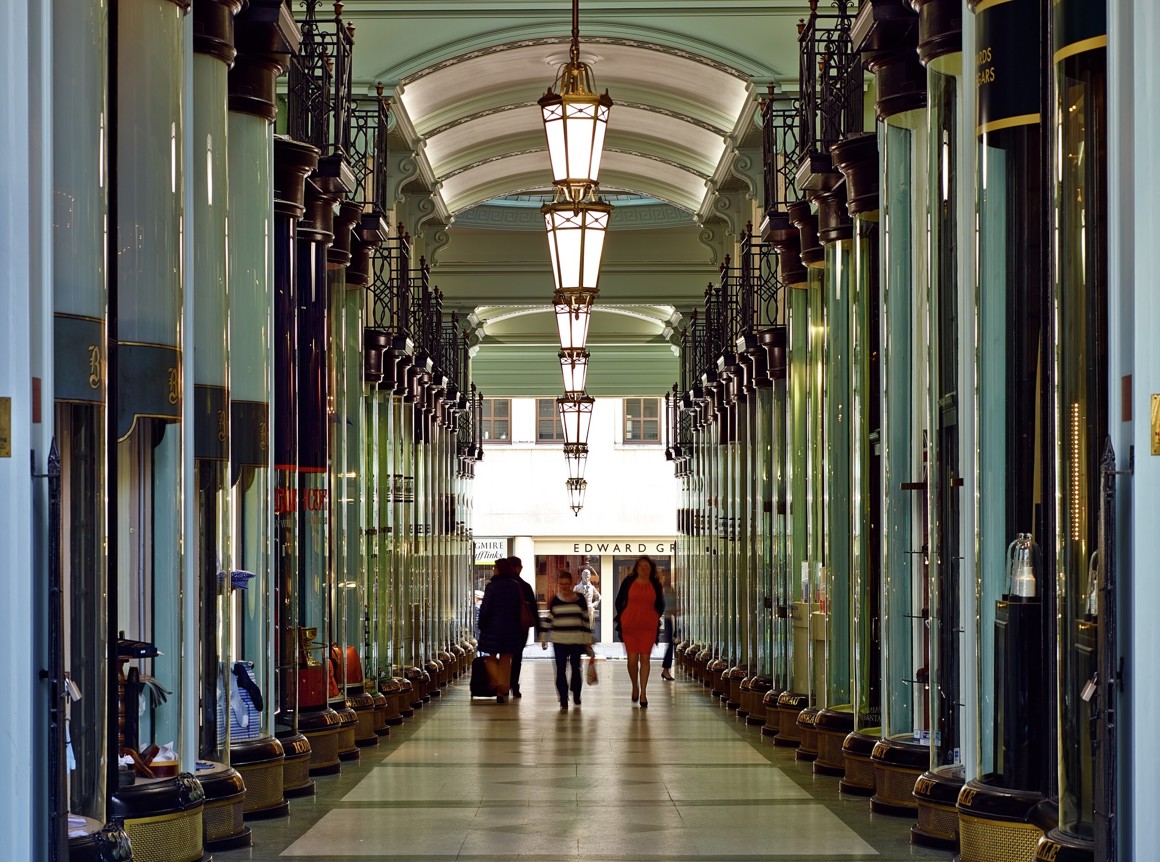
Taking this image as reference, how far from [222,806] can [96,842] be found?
253 centimetres

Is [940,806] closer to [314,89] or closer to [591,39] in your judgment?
[314,89]

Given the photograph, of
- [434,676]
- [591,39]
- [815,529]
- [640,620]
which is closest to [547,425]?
[434,676]

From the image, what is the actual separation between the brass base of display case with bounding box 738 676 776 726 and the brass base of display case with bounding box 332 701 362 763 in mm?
4528

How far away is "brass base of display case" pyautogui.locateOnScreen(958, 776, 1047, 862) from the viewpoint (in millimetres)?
6859

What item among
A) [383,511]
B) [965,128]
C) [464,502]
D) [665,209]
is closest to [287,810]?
[965,128]

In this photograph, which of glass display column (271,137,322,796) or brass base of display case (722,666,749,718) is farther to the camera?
brass base of display case (722,666,749,718)

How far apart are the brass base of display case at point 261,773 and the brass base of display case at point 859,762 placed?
3.28 m

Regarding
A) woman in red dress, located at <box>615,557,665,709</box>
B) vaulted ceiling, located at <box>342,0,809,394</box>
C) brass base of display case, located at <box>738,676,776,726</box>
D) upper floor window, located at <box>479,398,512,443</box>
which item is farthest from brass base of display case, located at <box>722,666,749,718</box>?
upper floor window, located at <box>479,398,512,443</box>

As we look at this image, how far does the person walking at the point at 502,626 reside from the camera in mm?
19906

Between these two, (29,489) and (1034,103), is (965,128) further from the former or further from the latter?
(29,489)

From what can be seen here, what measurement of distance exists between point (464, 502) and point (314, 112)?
20.4m

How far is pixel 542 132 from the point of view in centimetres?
2092

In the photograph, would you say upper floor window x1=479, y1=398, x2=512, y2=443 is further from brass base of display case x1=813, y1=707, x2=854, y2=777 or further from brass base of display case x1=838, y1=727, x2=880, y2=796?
brass base of display case x1=838, y1=727, x2=880, y2=796

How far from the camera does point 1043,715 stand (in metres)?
7.07
